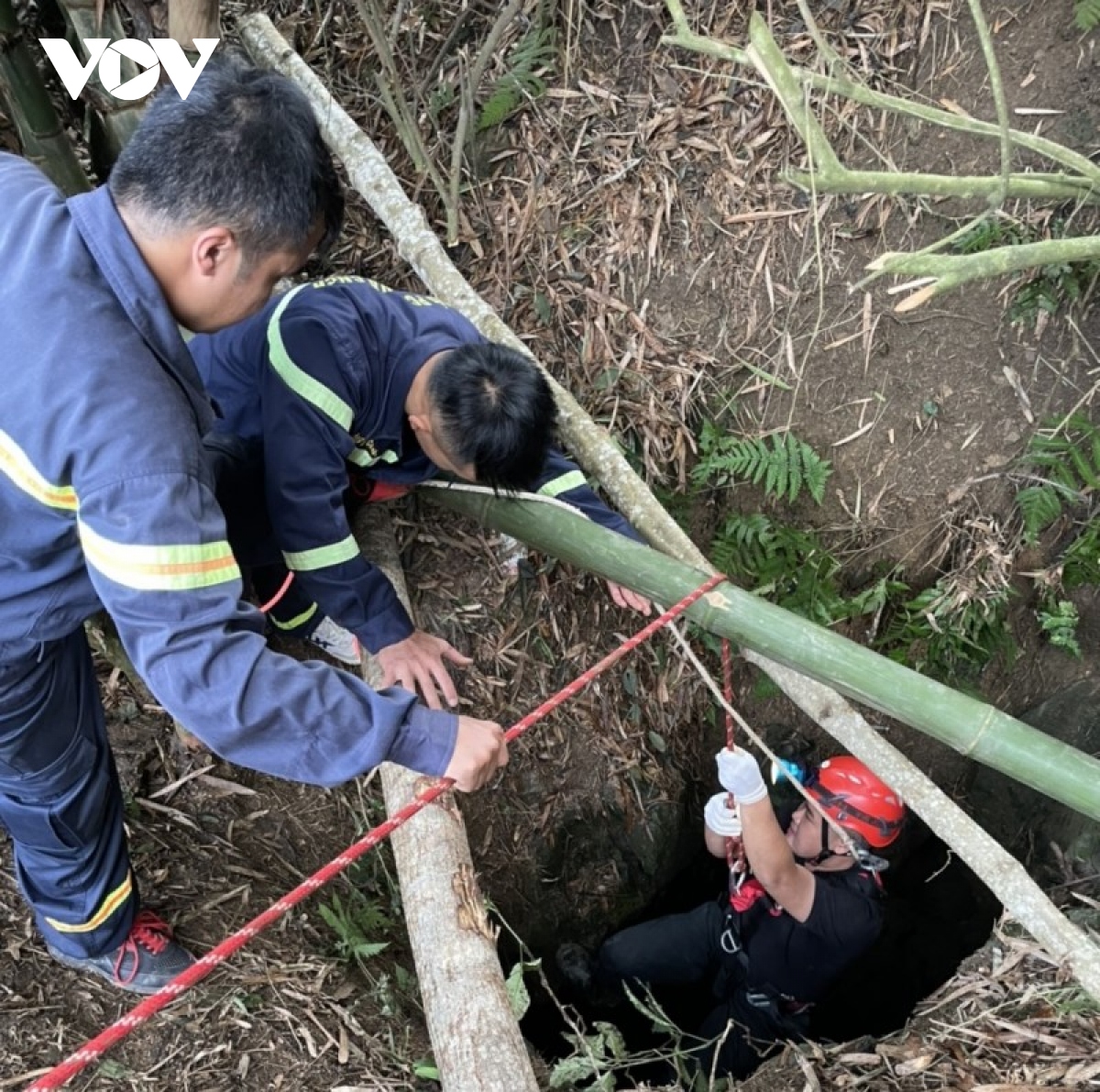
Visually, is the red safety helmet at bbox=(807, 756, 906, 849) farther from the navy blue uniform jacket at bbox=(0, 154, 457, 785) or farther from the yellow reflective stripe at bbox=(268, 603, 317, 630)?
the navy blue uniform jacket at bbox=(0, 154, 457, 785)

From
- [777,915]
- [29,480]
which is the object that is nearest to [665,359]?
[777,915]

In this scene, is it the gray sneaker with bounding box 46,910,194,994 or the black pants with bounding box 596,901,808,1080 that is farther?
the black pants with bounding box 596,901,808,1080

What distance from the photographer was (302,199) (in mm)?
1787

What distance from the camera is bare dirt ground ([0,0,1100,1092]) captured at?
3191mm

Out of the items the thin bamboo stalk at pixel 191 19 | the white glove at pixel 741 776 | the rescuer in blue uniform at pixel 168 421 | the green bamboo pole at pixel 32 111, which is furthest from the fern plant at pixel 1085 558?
the green bamboo pole at pixel 32 111

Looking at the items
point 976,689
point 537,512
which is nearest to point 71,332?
point 537,512

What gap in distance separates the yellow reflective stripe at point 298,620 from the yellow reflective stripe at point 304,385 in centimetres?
83

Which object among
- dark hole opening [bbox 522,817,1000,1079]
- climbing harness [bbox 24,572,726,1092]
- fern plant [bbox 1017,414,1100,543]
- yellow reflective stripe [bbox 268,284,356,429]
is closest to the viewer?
climbing harness [bbox 24,572,726,1092]

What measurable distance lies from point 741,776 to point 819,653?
805 mm

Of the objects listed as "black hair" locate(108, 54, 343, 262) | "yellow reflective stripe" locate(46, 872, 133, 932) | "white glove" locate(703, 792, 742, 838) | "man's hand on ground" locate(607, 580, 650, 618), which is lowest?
"white glove" locate(703, 792, 742, 838)

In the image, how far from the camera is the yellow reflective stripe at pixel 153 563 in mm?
1608

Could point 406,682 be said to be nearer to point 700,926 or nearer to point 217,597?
point 217,597

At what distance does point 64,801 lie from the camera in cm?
232

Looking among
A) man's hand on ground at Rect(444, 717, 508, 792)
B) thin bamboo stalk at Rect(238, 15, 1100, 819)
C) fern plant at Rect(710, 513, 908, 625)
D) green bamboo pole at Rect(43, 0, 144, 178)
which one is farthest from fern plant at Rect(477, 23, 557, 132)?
man's hand on ground at Rect(444, 717, 508, 792)
